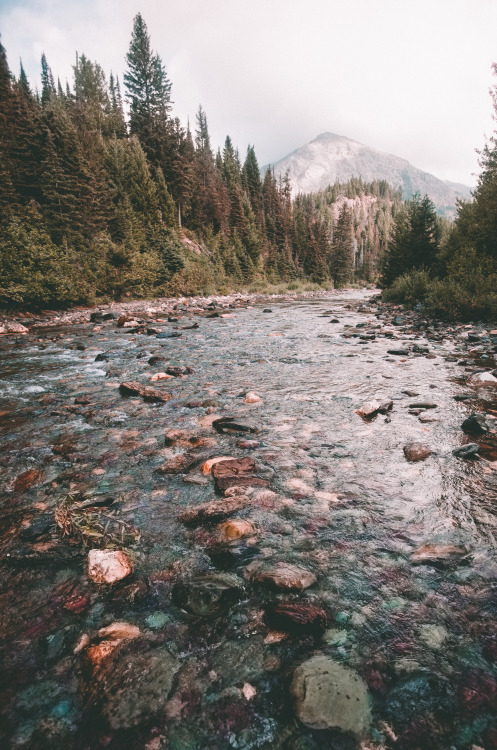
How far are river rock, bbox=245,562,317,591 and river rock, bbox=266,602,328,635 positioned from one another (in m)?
0.11

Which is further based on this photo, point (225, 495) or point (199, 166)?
point (199, 166)

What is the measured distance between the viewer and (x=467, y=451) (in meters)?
3.01

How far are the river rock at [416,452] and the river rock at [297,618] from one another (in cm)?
189

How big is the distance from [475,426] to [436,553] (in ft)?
6.86

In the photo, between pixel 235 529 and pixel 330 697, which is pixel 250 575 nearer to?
pixel 235 529

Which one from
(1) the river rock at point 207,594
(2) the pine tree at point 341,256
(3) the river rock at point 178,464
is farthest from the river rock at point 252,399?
(2) the pine tree at point 341,256

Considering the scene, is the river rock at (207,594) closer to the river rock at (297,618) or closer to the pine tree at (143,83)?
the river rock at (297,618)

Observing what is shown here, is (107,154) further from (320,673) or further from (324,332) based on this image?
(320,673)

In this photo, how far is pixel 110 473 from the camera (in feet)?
9.35

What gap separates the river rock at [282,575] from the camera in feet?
5.52

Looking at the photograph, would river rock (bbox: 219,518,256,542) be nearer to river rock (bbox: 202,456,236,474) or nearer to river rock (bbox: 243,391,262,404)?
river rock (bbox: 202,456,236,474)

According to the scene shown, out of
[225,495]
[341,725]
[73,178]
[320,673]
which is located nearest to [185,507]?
[225,495]

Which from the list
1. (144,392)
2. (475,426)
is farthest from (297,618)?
(144,392)

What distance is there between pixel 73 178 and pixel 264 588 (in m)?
30.0
